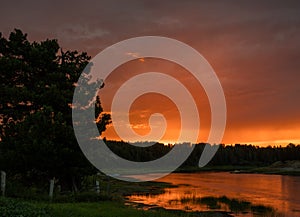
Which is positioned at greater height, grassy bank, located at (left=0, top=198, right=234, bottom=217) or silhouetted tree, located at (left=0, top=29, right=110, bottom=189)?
silhouetted tree, located at (left=0, top=29, right=110, bottom=189)

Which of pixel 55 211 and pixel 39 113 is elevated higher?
pixel 39 113

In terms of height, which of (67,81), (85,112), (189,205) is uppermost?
(67,81)

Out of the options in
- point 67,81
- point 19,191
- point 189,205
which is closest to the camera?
point 19,191

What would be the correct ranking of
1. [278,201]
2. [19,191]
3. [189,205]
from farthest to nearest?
[278,201] → [189,205] → [19,191]

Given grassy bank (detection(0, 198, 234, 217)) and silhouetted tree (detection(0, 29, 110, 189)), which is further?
silhouetted tree (detection(0, 29, 110, 189))

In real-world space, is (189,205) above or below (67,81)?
→ below

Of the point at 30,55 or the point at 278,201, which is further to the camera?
the point at 278,201

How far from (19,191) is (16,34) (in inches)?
697

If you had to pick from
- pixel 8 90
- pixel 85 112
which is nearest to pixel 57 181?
pixel 85 112

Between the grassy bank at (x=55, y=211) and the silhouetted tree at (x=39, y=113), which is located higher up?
the silhouetted tree at (x=39, y=113)

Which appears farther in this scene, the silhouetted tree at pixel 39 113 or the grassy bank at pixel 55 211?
the silhouetted tree at pixel 39 113

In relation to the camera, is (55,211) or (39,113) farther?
(39,113)

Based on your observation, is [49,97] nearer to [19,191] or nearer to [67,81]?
[67,81]

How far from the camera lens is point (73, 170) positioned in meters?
35.5
